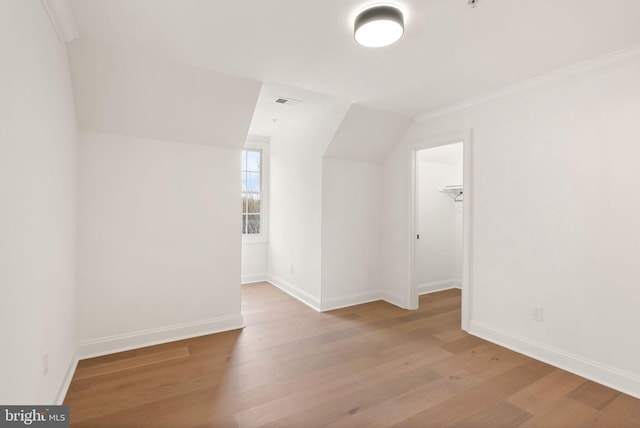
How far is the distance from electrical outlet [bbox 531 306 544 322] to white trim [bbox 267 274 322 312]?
7.45 ft

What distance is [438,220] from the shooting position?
16.1ft

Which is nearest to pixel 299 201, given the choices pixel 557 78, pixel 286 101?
pixel 286 101

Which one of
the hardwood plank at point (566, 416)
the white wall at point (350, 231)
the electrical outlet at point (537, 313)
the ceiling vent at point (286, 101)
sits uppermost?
the ceiling vent at point (286, 101)

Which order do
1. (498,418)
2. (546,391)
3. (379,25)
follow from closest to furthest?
(379,25) < (498,418) < (546,391)

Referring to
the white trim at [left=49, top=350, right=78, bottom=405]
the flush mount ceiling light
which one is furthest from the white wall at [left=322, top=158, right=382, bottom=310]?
the white trim at [left=49, top=350, right=78, bottom=405]

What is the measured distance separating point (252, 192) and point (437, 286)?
11.6ft

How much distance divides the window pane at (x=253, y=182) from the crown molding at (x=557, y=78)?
3.32 metres

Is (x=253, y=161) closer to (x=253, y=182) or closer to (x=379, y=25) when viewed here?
(x=253, y=182)

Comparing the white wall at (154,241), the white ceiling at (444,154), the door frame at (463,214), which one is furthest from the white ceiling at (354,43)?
the white ceiling at (444,154)

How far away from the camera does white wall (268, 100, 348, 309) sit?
12.8 feet

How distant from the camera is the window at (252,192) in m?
5.34

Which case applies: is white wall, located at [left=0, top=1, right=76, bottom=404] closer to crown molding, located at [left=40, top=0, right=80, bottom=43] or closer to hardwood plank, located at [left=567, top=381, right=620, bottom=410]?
crown molding, located at [left=40, top=0, right=80, bottom=43]

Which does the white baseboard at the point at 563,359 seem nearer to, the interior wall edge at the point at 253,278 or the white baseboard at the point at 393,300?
the white baseboard at the point at 393,300

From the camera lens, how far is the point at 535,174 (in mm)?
2746
